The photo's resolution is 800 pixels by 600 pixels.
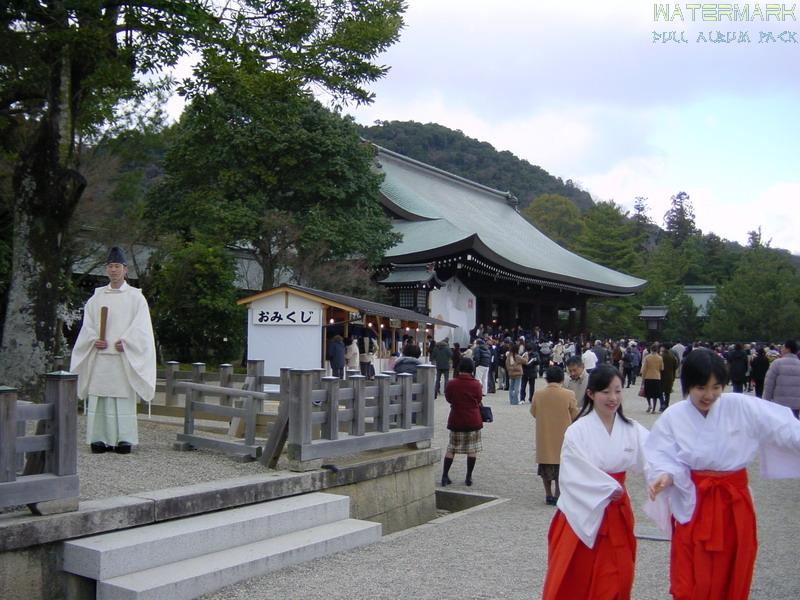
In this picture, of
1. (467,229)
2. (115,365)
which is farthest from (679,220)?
(115,365)

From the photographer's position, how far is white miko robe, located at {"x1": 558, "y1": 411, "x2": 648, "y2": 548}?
3850mm

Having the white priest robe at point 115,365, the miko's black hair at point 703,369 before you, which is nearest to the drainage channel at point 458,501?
the white priest robe at point 115,365

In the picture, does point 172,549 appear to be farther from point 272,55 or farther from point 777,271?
point 777,271

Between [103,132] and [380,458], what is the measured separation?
2124cm

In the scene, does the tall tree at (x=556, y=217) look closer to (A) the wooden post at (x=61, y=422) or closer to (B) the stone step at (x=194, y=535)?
(B) the stone step at (x=194, y=535)

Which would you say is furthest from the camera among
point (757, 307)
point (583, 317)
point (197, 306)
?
point (583, 317)

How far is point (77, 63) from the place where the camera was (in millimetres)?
9484

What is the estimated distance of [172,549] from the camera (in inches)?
199

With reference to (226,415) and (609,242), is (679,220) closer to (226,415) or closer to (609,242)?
(609,242)

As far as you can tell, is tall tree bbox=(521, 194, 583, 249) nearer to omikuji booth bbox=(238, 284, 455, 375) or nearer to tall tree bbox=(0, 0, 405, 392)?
omikuji booth bbox=(238, 284, 455, 375)

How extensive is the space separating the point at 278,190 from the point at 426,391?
15067 millimetres

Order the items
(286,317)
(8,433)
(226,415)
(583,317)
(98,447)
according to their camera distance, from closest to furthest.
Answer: (8,433)
(98,447)
(226,415)
(286,317)
(583,317)

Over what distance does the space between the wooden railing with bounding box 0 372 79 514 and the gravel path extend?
66cm

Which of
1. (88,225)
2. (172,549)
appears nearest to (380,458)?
(172,549)
